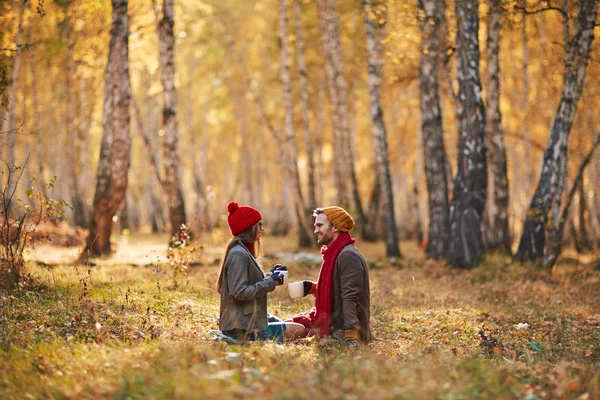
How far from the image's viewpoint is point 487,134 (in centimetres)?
1692

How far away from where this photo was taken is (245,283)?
673cm

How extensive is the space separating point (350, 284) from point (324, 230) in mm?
656

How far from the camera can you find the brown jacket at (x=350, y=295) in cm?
700

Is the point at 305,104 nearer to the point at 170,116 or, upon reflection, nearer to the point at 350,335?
the point at 170,116

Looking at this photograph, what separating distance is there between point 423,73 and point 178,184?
6.35 m

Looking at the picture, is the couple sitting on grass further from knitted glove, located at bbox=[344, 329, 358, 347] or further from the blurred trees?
the blurred trees

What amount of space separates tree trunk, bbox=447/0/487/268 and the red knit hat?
806cm

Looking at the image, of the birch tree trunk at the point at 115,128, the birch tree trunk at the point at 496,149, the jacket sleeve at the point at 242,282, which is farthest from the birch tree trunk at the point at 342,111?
the jacket sleeve at the point at 242,282

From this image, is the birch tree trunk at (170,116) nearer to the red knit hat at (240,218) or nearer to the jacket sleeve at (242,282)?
the red knit hat at (240,218)

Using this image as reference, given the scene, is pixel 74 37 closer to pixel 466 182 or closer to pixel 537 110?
pixel 466 182

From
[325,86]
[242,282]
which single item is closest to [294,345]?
[242,282]

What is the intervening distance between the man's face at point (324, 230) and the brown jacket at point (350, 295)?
244 millimetres

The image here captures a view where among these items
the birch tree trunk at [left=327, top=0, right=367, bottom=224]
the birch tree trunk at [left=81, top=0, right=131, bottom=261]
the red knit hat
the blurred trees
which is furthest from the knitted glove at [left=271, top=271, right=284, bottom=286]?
the birch tree trunk at [left=327, top=0, right=367, bottom=224]

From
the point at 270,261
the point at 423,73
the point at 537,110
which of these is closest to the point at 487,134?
the point at 423,73
